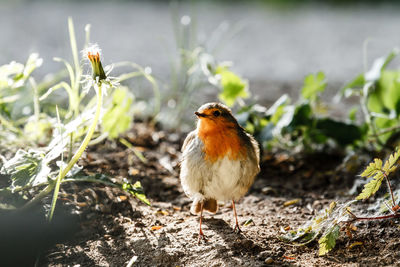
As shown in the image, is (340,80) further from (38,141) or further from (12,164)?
(12,164)

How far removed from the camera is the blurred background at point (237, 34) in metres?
6.36

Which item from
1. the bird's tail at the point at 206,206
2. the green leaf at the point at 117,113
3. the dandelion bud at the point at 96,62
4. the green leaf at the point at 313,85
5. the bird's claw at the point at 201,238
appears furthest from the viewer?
the green leaf at the point at 313,85

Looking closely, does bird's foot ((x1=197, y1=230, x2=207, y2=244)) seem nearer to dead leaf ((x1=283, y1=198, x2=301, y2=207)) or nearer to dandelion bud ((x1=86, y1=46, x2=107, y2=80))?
A: dead leaf ((x1=283, y1=198, x2=301, y2=207))

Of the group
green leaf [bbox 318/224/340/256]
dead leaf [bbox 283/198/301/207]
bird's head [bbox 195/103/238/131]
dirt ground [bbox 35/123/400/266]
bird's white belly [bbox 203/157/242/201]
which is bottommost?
dead leaf [bbox 283/198/301/207]

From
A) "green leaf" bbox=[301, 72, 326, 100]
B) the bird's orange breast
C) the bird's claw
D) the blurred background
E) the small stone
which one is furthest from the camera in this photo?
the blurred background

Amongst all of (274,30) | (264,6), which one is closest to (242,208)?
(274,30)

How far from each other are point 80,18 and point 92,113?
694cm

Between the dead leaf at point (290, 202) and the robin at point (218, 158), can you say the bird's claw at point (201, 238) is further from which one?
the dead leaf at point (290, 202)

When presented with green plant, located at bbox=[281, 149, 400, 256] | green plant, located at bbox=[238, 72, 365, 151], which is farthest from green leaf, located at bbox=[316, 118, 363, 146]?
green plant, located at bbox=[281, 149, 400, 256]

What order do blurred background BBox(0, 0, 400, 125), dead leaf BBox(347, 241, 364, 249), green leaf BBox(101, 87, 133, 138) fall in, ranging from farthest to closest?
blurred background BBox(0, 0, 400, 125) < green leaf BBox(101, 87, 133, 138) < dead leaf BBox(347, 241, 364, 249)

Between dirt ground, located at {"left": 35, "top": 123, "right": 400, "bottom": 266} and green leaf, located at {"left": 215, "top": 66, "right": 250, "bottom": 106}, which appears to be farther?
green leaf, located at {"left": 215, "top": 66, "right": 250, "bottom": 106}

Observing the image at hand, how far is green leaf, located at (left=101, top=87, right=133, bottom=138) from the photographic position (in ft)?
10.3

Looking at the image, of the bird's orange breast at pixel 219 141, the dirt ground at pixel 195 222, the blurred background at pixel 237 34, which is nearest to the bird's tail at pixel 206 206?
the dirt ground at pixel 195 222

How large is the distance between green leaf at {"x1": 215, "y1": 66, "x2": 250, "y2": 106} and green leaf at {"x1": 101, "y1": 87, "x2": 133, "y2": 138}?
803mm
